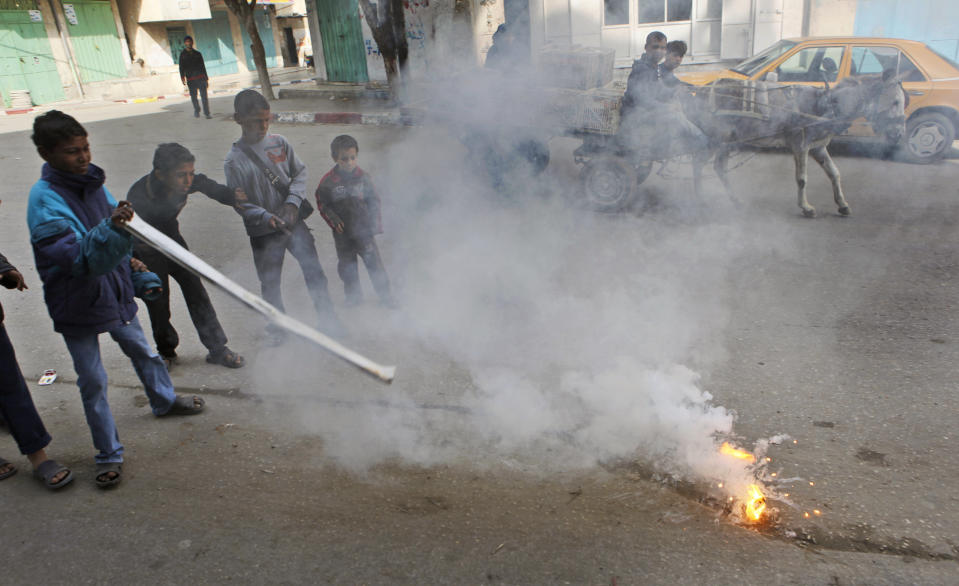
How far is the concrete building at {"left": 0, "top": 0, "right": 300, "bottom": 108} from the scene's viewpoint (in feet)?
55.7

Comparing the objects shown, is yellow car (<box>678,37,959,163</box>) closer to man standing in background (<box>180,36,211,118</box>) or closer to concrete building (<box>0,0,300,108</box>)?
man standing in background (<box>180,36,211,118</box>)

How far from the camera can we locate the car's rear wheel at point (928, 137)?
6.88 meters

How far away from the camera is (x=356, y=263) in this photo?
3.97 m

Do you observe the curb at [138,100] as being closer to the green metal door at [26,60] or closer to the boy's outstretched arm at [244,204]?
the green metal door at [26,60]

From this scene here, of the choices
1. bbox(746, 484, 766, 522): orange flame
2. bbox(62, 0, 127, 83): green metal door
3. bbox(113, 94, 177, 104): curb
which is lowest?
bbox(746, 484, 766, 522): orange flame

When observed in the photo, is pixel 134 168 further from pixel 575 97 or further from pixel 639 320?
pixel 639 320

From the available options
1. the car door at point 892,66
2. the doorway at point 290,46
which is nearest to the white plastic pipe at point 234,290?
the car door at point 892,66

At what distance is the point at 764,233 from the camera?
5082 mm

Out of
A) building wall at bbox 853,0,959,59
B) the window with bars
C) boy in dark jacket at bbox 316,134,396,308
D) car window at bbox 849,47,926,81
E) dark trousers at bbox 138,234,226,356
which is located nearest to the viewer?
dark trousers at bbox 138,234,226,356

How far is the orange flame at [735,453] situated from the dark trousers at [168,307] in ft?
8.36

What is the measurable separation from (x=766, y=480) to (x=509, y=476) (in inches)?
37.0

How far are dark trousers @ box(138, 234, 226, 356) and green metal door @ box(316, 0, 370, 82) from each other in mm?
13258

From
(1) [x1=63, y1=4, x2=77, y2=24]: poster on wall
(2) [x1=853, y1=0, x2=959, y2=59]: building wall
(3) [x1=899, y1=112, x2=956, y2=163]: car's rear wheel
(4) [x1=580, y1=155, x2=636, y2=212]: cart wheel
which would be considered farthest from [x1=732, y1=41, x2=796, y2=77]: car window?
(1) [x1=63, y1=4, x2=77, y2=24]: poster on wall

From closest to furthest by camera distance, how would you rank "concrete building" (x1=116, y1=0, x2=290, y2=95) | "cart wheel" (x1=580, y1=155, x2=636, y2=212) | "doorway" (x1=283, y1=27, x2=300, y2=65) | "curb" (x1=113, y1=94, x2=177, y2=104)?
"cart wheel" (x1=580, y1=155, x2=636, y2=212)
"curb" (x1=113, y1=94, x2=177, y2=104)
"concrete building" (x1=116, y1=0, x2=290, y2=95)
"doorway" (x1=283, y1=27, x2=300, y2=65)
